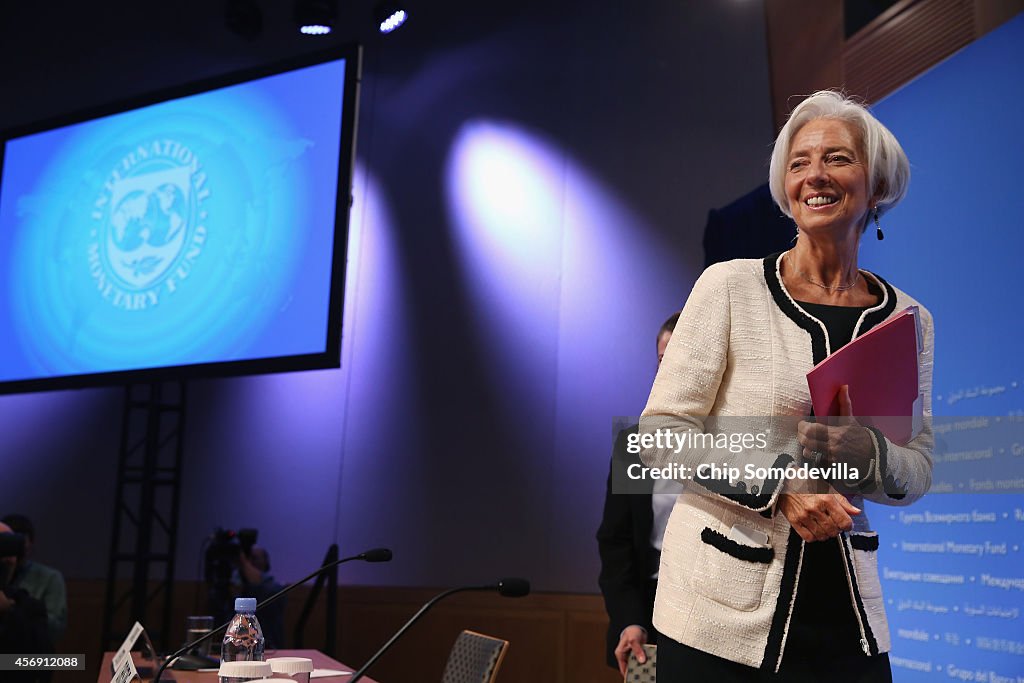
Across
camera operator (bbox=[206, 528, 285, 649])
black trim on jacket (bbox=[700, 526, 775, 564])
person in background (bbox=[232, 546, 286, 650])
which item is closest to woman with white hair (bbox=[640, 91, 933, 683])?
black trim on jacket (bbox=[700, 526, 775, 564])

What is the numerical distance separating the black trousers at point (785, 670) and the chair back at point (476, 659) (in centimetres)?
125

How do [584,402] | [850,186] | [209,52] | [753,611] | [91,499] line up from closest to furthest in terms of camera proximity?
[753,611] < [850,186] < [584,402] < [91,499] < [209,52]

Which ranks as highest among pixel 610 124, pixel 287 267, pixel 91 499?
pixel 610 124

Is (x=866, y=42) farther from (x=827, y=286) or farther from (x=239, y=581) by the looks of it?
(x=239, y=581)

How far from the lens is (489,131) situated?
5344mm

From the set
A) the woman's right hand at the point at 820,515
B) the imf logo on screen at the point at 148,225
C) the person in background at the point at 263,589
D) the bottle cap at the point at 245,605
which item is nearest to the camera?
the woman's right hand at the point at 820,515

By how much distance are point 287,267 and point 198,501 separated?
173 cm

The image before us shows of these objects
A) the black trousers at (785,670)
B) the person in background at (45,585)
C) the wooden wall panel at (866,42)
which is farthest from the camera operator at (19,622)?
the wooden wall panel at (866,42)

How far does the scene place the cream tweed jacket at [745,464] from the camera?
3.92 feet

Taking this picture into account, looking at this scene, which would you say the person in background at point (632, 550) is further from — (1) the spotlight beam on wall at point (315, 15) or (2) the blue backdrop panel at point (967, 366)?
(1) the spotlight beam on wall at point (315, 15)

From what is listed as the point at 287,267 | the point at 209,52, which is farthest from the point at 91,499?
the point at 209,52

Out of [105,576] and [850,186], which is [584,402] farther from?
[850,186]

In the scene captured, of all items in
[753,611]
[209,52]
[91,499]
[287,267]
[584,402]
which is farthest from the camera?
[209,52]

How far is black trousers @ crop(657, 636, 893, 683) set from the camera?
119 centimetres
